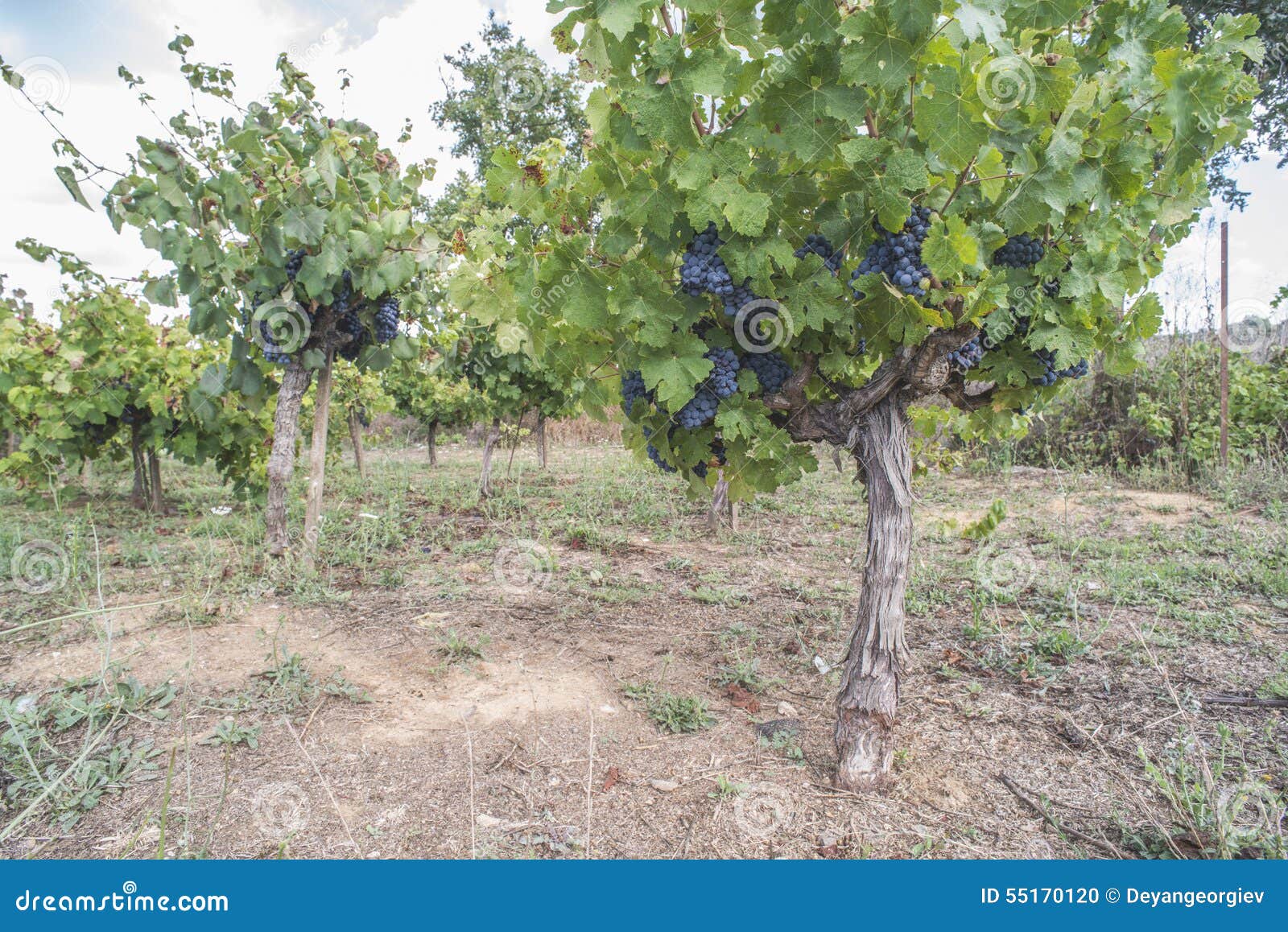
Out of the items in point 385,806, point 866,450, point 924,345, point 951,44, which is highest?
point 951,44

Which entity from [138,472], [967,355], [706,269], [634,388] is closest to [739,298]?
[706,269]

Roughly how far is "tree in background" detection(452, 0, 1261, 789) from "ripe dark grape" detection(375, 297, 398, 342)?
206 centimetres

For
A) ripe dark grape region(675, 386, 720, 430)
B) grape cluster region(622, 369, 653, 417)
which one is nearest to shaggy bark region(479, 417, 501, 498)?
grape cluster region(622, 369, 653, 417)

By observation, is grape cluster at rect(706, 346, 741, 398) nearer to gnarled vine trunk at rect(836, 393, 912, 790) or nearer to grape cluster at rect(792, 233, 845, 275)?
grape cluster at rect(792, 233, 845, 275)

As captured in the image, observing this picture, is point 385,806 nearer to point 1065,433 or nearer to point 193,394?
point 193,394

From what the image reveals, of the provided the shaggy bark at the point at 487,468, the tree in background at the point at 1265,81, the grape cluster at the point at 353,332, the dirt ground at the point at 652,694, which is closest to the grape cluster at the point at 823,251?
the dirt ground at the point at 652,694

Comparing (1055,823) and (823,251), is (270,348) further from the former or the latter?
(1055,823)

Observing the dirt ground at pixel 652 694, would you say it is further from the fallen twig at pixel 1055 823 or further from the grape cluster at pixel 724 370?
the grape cluster at pixel 724 370

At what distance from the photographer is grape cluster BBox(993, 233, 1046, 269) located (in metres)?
2.20

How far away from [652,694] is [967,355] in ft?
5.78

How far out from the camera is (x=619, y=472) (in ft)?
32.8

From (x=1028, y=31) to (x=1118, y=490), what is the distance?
22.4 ft

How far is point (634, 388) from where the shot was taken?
2.55 metres

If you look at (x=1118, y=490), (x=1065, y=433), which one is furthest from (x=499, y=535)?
(x=1065, y=433)
